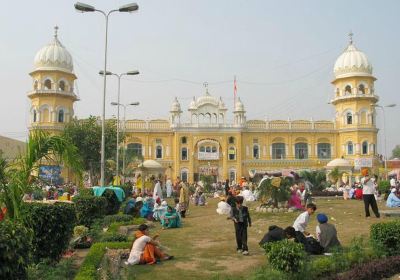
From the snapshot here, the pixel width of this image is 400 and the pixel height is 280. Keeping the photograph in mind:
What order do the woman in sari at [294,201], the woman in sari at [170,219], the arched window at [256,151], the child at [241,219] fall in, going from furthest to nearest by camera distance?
the arched window at [256,151]
the woman in sari at [294,201]
the woman in sari at [170,219]
the child at [241,219]

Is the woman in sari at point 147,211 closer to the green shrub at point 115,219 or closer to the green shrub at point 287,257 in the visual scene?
the green shrub at point 115,219

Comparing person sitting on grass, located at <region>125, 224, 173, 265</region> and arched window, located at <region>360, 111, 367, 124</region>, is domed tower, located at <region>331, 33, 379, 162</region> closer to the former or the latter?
arched window, located at <region>360, 111, 367, 124</region>

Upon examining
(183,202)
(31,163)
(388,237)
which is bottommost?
(388,237)

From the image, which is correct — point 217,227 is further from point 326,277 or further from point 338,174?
point 338,174

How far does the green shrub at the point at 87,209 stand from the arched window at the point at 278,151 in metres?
42.1

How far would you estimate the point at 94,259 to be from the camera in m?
8.14

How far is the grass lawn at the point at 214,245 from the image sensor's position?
816cm

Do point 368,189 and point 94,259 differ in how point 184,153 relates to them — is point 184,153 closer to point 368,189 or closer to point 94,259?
point 368,189

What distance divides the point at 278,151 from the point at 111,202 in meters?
39.4

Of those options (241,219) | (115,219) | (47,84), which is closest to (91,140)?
(47,84)

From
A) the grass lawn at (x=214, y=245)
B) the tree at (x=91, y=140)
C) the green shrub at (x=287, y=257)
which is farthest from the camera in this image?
the tree at (x=91, y=140)

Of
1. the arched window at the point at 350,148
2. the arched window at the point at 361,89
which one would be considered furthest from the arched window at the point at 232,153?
the arched window at the point at 361,89

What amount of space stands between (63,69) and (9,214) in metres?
43.3

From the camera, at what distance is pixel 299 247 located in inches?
259
